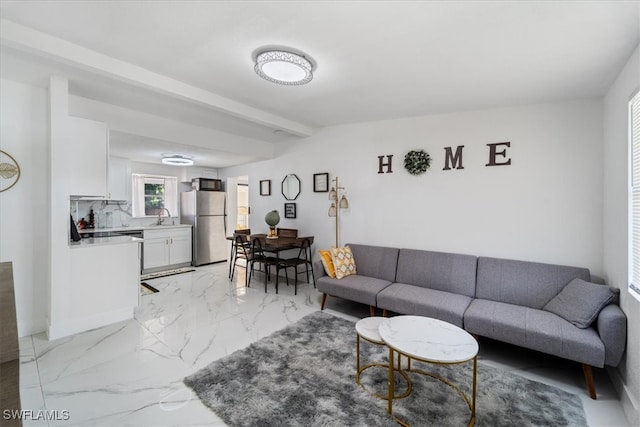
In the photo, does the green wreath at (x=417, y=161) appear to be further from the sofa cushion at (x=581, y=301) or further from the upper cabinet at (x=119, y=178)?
the upper cabinet at (x=119, y=178)

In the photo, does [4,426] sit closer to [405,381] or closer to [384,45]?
[405,381]

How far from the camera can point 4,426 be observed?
70 cm

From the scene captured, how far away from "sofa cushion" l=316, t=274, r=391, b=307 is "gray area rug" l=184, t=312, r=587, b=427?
0.67 m

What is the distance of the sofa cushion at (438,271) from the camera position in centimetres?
303

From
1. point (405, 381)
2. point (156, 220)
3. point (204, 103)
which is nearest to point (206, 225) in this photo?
point (156, 220)

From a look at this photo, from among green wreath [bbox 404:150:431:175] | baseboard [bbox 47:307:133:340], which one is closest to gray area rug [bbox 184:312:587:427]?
baseboard [bbox 47:307:133:340]

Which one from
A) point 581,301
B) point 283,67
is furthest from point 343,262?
point 283,67

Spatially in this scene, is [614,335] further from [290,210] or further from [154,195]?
[154,195]

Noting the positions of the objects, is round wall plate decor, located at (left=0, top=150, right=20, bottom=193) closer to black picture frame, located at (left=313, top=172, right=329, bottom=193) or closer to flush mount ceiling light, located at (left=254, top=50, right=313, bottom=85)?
flush mount ceiling light, located at (left=254, top=50, right=313, bottom=85)

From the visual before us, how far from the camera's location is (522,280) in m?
2.75

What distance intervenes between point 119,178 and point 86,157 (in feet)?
9.25

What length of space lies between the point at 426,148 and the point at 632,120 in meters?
1.79

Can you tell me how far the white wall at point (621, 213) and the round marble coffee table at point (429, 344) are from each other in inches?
37.7

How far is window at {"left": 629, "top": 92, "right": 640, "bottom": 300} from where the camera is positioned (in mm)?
1822
